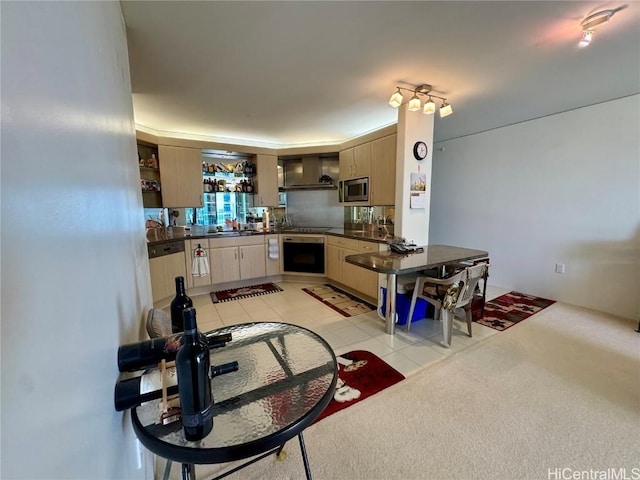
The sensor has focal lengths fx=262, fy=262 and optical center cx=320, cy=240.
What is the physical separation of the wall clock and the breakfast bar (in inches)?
44.0

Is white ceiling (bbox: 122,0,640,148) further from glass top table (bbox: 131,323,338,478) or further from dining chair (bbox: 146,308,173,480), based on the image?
glass top table (bbox: 131,323,338,478)

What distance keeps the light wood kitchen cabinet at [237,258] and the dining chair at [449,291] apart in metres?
2.55

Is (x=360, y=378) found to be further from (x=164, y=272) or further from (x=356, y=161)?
(x=356, y=161)

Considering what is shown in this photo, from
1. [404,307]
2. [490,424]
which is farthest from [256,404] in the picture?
[404,307]

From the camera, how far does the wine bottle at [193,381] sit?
2.10 ft

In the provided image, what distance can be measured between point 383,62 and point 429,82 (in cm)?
66

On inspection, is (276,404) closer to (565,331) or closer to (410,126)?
(410,126)

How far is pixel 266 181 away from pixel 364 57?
284 centimetres

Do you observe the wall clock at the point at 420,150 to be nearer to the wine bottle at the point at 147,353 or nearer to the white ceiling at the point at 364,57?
the white ceiling at the point at 364,57

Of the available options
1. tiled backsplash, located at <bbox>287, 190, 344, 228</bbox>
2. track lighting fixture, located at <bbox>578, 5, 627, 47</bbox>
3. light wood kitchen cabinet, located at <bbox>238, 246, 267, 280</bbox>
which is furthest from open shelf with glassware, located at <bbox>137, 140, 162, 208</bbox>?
track lighting fixture, located at <bbox>578, 5, 627, 47</bbox>

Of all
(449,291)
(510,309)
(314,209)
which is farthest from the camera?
(314,209)

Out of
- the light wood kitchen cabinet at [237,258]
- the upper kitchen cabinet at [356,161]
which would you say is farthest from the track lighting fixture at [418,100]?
the light wood kitchen cabinet at [237,258]

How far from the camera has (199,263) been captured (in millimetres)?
3727

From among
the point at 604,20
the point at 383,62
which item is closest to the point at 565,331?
the point at 604,20
